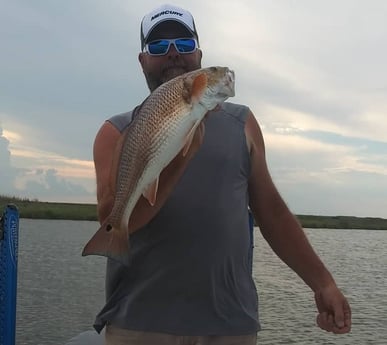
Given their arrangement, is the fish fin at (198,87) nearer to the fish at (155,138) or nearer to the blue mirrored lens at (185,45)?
the fish at (155,138)

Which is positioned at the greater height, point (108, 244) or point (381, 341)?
point (108, 244)

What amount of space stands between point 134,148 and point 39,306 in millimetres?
21496

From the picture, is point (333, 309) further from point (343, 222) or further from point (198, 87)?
point (343, 222)

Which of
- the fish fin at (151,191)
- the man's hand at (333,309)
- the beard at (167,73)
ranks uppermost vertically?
the beard at (167,73)

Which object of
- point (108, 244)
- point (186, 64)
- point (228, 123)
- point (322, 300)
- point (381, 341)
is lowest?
point (381, 341)

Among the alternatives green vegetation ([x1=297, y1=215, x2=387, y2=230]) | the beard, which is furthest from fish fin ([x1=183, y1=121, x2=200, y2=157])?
green vegetation ([x1=297, y1=215, x2=387, y2=230])

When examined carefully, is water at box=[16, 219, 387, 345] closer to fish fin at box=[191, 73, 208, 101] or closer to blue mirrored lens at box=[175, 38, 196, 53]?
blue mirrored lens at box=[175, 38, 196, 53]

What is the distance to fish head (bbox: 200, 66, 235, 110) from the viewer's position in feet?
7.96

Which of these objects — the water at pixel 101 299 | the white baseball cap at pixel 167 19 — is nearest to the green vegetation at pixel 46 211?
the water at pixel 101 299

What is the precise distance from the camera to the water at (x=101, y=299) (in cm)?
1988

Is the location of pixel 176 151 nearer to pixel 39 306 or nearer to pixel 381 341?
pixel 381 341

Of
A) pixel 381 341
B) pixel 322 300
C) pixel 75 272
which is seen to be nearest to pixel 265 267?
pixel 75 272

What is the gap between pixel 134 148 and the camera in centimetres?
257

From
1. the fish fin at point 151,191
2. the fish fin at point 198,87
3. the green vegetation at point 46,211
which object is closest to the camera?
the fish fin at point 198,87
